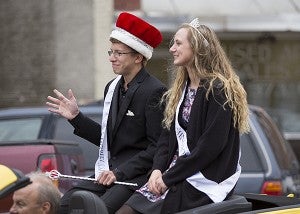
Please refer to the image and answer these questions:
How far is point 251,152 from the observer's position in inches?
396

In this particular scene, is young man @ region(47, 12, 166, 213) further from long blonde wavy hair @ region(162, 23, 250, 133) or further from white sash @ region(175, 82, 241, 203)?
white sash @ region(175, 82, 241, 203)

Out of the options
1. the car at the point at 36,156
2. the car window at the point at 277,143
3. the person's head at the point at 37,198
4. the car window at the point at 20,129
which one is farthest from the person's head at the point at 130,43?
the car window at the point at 277,143

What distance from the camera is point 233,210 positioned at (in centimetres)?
524

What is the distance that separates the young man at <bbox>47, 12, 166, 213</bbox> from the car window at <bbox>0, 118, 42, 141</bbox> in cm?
398

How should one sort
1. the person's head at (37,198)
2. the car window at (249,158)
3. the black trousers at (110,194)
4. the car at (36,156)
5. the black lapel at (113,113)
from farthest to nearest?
the car window at (249,158), the car at (36,156), the black lapel at (113,113), the black trousers at (110,194), the person's head at (37,198)

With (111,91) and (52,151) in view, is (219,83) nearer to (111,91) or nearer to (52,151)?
(111,91)

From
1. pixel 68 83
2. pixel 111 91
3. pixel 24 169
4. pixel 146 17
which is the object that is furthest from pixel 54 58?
pixel 111 91

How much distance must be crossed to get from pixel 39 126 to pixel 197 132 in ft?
15.8

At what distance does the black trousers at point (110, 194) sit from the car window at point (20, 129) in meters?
4.20

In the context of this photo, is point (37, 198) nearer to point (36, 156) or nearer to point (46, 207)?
point (46, 207)

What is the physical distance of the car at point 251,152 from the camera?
9.71 m

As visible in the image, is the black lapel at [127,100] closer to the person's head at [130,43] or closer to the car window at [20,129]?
the person's head at [130,43]

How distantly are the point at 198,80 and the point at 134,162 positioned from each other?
62 cm

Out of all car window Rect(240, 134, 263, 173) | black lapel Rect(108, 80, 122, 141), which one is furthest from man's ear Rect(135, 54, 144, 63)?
car window Rect(240, 134, 263, 173)
